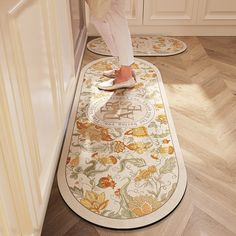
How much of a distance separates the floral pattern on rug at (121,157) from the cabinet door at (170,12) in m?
1.00

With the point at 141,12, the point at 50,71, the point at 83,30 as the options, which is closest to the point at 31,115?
the point at 50,71

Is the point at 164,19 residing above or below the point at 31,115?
below

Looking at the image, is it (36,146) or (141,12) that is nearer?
(36,146)

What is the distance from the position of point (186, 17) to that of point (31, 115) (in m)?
2.13

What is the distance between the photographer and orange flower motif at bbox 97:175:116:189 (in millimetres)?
1227

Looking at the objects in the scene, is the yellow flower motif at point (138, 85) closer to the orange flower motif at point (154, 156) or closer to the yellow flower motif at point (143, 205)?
the orange flower motif at point (154, 156)

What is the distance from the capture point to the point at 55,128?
119cm

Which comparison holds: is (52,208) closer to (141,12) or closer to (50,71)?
(50,71)

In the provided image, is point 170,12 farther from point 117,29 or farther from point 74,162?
point 74,162

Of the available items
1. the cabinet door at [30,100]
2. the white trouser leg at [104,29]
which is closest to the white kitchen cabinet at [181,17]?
the white trouser leg at [104,29]

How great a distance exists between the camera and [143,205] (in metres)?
1.15

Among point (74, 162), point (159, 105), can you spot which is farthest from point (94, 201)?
point (159, 105)

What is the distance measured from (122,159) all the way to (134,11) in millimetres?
1651

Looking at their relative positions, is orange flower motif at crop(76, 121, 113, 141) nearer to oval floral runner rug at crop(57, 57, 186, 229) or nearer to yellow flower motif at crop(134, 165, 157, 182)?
oval floral runner rug at crop(57, 57, 186, 229)
